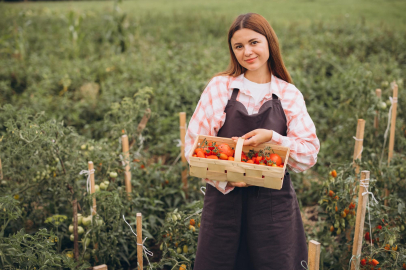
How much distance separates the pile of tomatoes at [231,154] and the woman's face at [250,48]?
14.7 inches

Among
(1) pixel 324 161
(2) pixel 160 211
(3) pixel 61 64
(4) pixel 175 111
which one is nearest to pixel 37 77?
(3) pixel 61 64

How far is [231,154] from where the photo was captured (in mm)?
1377

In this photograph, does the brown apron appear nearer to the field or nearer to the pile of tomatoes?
the pile of tomatoes

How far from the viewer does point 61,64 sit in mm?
4918

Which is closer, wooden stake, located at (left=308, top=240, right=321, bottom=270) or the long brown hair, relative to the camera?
wooden stake, located at (left=308, top=240, right=321, bottom=270)

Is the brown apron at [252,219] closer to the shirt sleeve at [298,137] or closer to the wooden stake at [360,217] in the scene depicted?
the shirt sleeve at [298,137]

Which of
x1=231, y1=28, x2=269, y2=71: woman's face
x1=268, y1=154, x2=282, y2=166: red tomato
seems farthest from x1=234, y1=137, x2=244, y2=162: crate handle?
x1=231, y1=28, x2=269, y2=71: woman's face

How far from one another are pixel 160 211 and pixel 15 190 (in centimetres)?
96

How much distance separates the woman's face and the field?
912mm

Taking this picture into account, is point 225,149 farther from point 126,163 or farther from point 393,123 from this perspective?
point 393,123

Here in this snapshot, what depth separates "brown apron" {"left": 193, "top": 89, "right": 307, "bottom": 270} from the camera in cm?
145

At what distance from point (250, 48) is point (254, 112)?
27 centimetres

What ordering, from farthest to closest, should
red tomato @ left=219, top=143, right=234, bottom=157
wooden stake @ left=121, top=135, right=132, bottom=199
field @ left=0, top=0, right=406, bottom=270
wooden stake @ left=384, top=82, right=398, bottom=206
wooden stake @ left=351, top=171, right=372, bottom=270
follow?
wooden stake @ left=384, top=82, right=398, bottom=206 < wooden stake @ left=121, top=135, right=132, bottom=199 < field @ left=0, top=0, right=406, bottom=270 < wooden stake @ left=351, top=171, right=372, bottom=270 < red tomato @ left=219, top=143, right=234, bottom=157

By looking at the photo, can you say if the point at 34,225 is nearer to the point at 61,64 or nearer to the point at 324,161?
the point at 324,161
